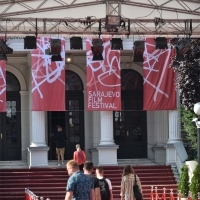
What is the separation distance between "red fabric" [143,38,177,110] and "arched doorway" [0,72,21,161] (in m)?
6.49

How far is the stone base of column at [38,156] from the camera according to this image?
1250 inches

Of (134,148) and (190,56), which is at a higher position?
(190,56)

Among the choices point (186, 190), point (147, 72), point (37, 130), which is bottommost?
point (186, 190)

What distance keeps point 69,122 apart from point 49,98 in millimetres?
4508

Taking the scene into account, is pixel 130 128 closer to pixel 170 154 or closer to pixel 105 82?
pixel 170 154

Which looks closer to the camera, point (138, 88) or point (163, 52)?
point (163, 52)

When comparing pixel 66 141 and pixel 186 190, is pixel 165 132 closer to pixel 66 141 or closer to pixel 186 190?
pixel 66 141

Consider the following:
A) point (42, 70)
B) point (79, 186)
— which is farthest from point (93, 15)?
point (79, 186)

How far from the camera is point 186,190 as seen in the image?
24.4 m

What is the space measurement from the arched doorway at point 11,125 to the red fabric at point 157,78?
6492mm

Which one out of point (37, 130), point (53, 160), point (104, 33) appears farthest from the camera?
point (53, 160)

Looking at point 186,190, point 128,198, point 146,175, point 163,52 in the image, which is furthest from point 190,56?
point 128,198

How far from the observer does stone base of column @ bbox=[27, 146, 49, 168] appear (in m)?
31.8

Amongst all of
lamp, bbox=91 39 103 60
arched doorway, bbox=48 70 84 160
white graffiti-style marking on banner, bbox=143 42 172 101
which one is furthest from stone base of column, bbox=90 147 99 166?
lamp, bbox=91 39 103 60
